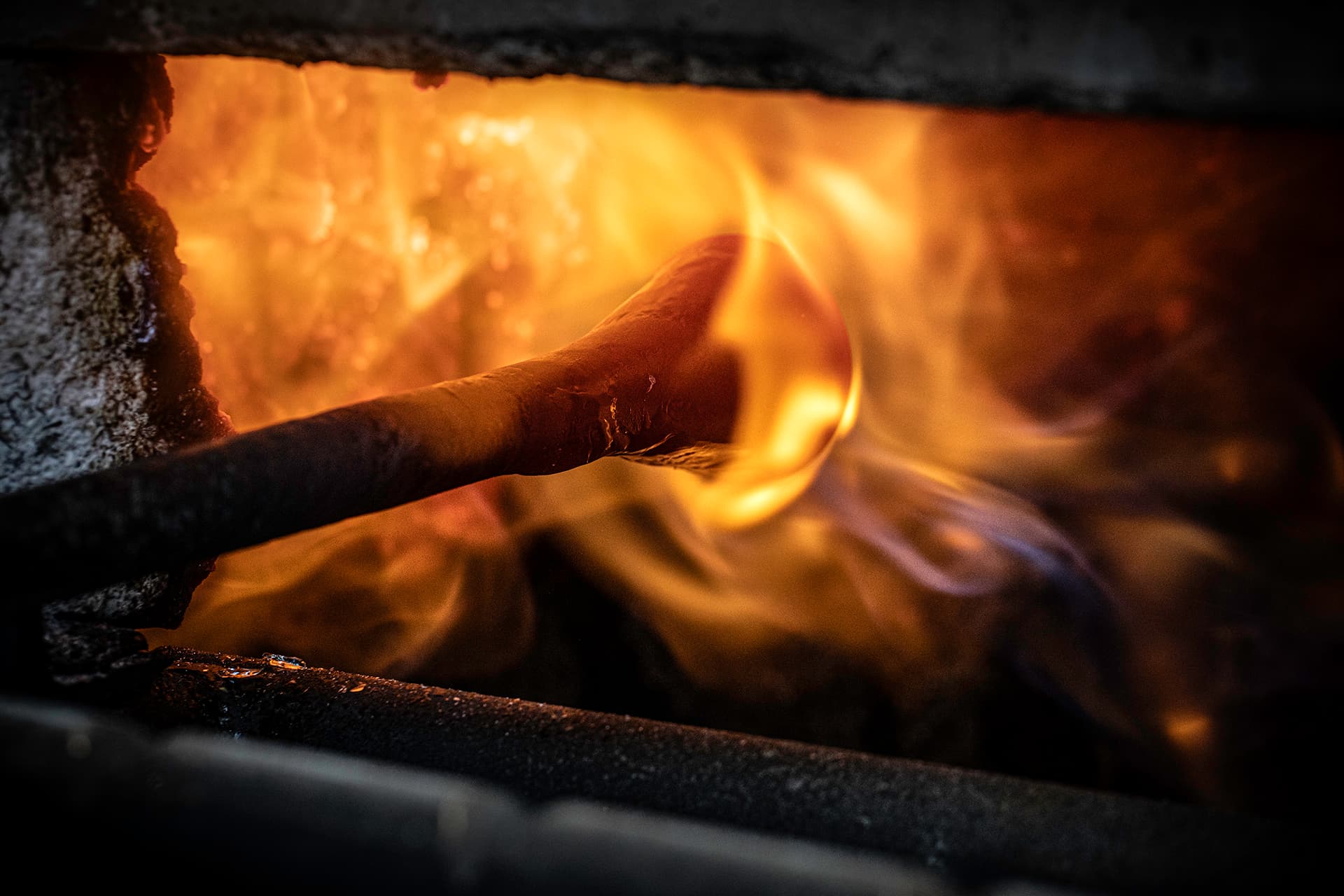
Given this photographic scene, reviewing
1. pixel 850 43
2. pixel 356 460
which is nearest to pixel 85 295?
pixel 356 460

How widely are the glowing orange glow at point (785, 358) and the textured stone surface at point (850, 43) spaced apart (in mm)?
516

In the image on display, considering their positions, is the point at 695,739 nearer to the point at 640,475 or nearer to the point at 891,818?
the point at 891,818

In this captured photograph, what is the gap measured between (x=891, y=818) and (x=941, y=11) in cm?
109

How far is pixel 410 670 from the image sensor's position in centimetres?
200

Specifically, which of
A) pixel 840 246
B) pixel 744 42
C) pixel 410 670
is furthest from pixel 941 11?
pixel 410 670

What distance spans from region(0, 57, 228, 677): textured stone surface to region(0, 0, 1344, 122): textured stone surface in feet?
0.56

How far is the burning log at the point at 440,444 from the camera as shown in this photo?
908 millimetres

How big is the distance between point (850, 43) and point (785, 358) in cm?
87

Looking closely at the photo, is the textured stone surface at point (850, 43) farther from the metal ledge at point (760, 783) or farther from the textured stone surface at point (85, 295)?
the metal ledge at point (760, 783)

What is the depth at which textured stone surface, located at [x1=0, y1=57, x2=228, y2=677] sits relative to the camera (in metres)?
1.25

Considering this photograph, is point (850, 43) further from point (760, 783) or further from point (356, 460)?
point (760, 783)

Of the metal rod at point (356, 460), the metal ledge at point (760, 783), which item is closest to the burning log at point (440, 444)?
the metal rod at point (356, 460)

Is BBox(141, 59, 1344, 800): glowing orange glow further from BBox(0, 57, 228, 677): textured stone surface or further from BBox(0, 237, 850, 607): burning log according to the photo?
BBox(0, 57, 228, 677): textured stone surface

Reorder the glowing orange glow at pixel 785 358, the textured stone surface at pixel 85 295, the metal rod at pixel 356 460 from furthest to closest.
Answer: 1. the glowing orange glow at pixel 785 358
2. the textured stone surface at pixel 85 295
3. the metal rod at pixel 356 460
